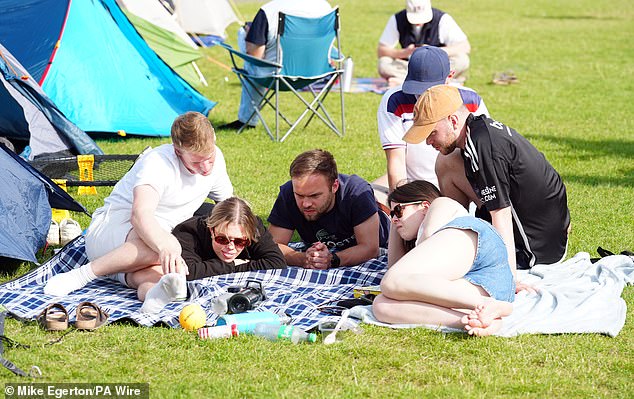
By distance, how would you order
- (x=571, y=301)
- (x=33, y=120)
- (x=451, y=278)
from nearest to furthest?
(x=451, y=278)
(x=571, y=301)
(x=33, y=120)

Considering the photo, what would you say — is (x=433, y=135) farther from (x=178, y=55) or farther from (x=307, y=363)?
(x=178, y=55)

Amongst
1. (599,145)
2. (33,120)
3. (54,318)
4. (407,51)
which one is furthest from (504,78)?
(54,318)

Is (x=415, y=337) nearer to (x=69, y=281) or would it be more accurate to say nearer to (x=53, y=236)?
(x=69, y=281)

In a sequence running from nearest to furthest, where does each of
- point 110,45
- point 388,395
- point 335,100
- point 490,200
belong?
point 388,395, point 490,200, point 110,45, point 335,100

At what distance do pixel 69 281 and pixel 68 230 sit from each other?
992 millimetres

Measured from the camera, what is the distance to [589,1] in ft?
86.0

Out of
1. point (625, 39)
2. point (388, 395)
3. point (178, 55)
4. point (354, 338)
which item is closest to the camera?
point (388, 395)

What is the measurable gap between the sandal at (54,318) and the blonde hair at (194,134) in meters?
0.98

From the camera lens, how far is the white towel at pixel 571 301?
4.16 metres

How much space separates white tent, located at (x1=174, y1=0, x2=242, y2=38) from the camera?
598 inches

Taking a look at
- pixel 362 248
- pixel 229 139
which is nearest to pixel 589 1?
pixel 229 139

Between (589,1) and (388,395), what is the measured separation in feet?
81.0

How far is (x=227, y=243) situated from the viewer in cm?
474

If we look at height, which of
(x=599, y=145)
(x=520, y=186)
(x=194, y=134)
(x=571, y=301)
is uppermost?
(x=194, y=134)
